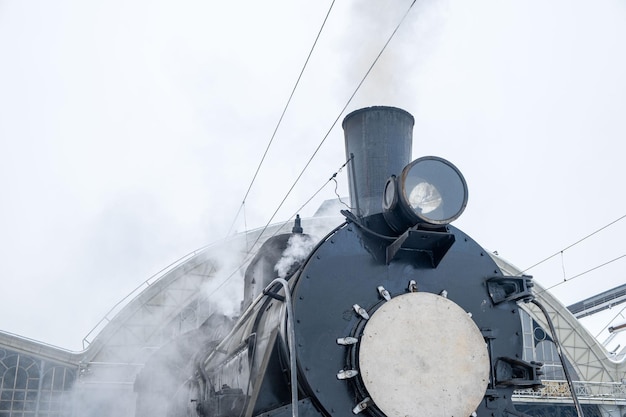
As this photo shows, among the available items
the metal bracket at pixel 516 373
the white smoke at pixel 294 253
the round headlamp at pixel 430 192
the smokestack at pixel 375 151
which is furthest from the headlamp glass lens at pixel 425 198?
the white smoke at pixel 294 253

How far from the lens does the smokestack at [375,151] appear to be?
5145mm

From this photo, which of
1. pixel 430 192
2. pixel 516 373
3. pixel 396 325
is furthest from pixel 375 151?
pixel 516 373

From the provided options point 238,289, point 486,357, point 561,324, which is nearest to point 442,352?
point 486,357

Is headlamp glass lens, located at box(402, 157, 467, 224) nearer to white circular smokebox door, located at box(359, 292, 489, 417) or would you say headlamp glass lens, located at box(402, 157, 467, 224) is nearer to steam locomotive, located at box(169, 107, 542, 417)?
steam locomotive, located at box(169, 107, 542, 417)

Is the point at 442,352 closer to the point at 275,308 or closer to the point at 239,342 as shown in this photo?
the point at 275,308

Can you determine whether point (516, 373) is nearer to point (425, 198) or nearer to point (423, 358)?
point (423, 358)

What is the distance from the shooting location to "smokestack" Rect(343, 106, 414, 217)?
16.9ft

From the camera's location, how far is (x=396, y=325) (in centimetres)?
414

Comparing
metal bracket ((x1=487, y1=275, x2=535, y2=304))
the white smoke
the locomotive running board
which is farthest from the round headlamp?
the white smoke

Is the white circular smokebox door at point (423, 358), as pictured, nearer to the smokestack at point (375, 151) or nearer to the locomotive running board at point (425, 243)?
the locomotive running board at point (425, 243)

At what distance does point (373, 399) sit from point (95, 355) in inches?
763

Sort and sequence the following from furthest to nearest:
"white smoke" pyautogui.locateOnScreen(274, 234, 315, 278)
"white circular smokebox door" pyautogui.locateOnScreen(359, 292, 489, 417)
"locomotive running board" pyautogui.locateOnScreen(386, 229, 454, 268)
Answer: "white smoke" pyautogui.locateOnScreen(274, 234, 315, 278)
"locomotive running board" pyautogui.locateOnScreen(386, 229, 454, 268)
"white circular smokebox door" pyautogui.locateOnScreen(359, 292, 489, 417)

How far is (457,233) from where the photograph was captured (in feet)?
15.6

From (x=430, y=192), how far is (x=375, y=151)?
942 mm
